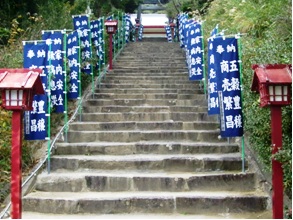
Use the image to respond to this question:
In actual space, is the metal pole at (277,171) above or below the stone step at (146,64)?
below

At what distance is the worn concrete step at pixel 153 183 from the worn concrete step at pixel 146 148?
85 centimetres

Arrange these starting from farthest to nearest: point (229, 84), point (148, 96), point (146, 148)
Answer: point (148, 96), point (146, 148), point (229, 84)

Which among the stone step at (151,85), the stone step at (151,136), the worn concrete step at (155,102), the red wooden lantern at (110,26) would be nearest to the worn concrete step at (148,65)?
the red wooden lantern at (110,26)

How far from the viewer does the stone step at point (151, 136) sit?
754cm

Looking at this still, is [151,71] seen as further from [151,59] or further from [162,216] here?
[162,216]

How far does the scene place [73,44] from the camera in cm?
817

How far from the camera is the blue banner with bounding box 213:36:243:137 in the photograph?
611 cm

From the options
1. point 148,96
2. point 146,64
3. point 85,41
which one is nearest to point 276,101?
point 148,96

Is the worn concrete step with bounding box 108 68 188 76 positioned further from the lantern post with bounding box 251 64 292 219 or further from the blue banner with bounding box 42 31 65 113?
the lantern post with bounding box 251 64 292 219

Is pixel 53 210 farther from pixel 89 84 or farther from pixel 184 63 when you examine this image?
pixel 184 63

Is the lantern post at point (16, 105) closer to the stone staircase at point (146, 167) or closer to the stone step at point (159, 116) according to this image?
the stone staircase at point (146, 167)

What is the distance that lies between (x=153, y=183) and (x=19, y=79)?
2.60 meters

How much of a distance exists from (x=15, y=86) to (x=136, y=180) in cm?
247

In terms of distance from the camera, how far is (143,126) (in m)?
7.98
